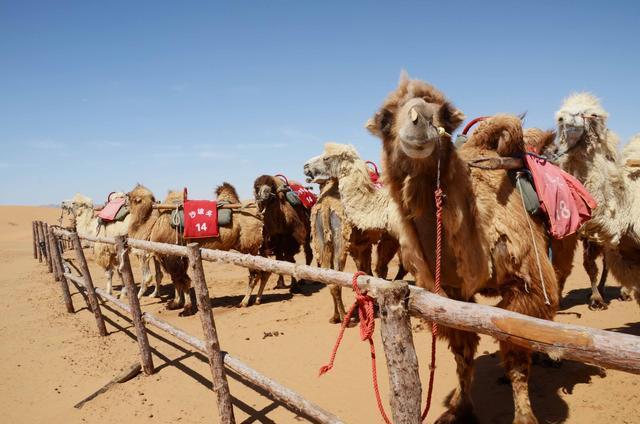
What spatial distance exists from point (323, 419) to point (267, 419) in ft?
4.83

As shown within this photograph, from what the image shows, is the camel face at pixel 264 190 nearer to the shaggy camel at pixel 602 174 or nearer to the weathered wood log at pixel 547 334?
the shaggy camel at pixel 602 174

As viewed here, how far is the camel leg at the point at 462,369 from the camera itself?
3227 mm

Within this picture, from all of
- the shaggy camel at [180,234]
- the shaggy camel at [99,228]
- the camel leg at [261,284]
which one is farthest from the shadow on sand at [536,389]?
the shaggy camel at [99,228]

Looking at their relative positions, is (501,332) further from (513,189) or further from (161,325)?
(161,325)

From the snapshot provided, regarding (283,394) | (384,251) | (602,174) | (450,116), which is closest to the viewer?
(450,116)

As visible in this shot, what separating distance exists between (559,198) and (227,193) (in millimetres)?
7086

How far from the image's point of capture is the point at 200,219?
25.7 feet

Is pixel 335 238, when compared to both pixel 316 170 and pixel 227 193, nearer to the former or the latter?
pixel 316 170

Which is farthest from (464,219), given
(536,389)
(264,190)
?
(264,190)

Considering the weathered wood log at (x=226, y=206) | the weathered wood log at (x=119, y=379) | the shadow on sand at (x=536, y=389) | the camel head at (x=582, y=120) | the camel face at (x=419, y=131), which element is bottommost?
the weathered wood log at (x=119, y=379)

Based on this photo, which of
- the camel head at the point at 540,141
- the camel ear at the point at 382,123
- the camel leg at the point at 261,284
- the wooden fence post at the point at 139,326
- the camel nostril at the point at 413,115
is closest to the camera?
the camel nostril at the point at 413,115

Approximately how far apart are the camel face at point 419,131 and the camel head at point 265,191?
6.54 metres

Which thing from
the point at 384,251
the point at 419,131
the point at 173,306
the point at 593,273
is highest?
the point at 419,131

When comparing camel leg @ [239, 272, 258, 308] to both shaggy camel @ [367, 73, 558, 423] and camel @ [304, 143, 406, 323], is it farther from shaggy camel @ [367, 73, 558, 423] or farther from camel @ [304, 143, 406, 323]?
shaggy camel @ [367, 73, 558, 423]
